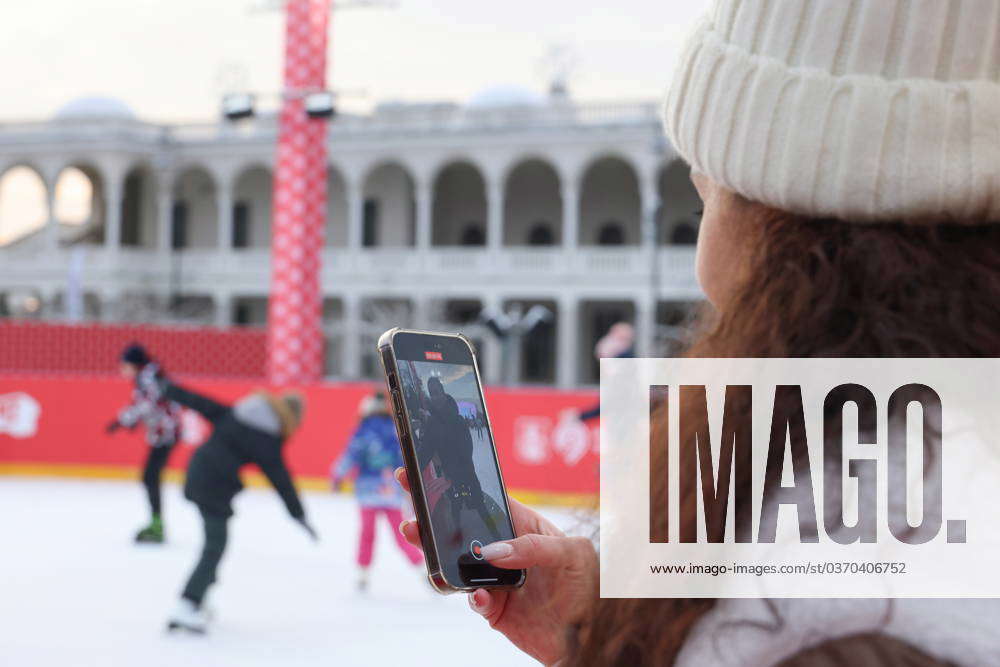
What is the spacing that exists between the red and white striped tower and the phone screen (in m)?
14.4

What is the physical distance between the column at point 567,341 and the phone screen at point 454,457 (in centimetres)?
2712

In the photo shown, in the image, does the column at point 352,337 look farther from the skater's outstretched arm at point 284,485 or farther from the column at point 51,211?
the skater's outstretched arm at point 284,485

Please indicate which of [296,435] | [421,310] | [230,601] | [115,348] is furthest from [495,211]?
[230,601]

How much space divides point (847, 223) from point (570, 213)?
28815 millimetres

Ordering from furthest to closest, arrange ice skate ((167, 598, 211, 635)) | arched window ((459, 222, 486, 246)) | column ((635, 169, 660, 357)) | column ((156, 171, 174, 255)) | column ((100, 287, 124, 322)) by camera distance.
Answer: arched window ((459, 222, 486, 246)) < column ((156, 171, 174, 255)) < column ((100, 287, 124, 322)) < column ((635, 169, 660, 357)) < ice skate ((167, 598, 211, 635))

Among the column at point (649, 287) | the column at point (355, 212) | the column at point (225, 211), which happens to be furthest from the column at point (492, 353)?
the column at point (225, 211)

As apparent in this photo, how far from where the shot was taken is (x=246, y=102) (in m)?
14.7

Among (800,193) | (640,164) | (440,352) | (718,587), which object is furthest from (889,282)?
(640,164)

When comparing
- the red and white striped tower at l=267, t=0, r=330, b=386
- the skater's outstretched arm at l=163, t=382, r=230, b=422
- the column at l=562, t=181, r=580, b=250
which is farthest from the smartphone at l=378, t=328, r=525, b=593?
the column at l=562, t=181, r=580, b=250

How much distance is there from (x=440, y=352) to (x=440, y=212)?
105 ft

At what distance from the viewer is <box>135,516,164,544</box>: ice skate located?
8875mm

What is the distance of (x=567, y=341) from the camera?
28.6 m

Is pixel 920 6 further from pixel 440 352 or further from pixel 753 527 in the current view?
pixel 440 352

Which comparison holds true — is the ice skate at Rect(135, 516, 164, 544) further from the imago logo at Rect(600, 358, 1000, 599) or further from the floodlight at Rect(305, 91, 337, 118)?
the imago logo at Rect(600, 358, 1000, 599)
